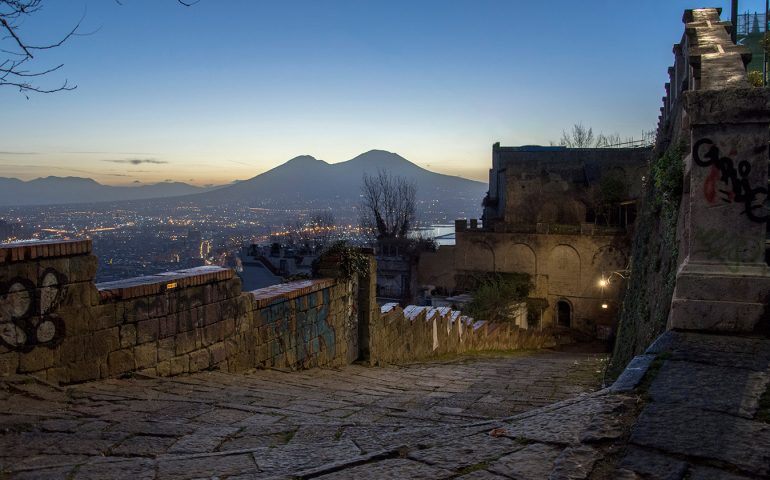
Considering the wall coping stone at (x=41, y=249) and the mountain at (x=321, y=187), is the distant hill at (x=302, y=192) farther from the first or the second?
the wall coping stone at (x=41, y=249)

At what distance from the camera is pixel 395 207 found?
47094 millimetres

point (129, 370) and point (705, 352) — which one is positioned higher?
point (705, 352)

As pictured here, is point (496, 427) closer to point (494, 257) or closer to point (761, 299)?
point (761, 299)

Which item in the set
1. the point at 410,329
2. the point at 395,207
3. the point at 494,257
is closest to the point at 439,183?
the point at 395,207

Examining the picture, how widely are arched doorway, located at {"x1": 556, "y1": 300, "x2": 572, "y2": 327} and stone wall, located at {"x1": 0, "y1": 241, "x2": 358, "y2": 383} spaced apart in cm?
2645

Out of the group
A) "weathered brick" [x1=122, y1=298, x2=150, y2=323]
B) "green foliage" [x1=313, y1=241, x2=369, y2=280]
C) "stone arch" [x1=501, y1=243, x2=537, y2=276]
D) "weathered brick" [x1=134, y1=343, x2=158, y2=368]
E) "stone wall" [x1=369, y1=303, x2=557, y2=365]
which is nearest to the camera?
"weathered brick" [x1=122, y1=298, x2=150, y2=323]

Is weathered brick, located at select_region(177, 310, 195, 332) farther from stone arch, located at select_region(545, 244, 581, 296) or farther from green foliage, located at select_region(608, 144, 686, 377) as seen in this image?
stone arch, located at select_region(545, 244, 581, 296)

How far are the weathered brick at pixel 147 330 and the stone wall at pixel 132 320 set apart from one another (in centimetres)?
1

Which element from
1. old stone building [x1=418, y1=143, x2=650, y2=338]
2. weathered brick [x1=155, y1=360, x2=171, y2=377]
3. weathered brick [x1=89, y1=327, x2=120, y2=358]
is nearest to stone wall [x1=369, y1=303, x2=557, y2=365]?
weathered brick [x1=155, y1=360, x2=171, y2=377]

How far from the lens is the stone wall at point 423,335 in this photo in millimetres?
10227

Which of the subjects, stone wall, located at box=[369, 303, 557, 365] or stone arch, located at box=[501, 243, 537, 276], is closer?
stone wall, located at box=[369, 303, 557, 365]

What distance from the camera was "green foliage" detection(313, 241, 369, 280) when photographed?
894 cm

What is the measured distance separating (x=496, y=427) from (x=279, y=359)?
4840 mm

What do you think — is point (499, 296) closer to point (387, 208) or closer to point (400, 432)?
point (387, 208)
